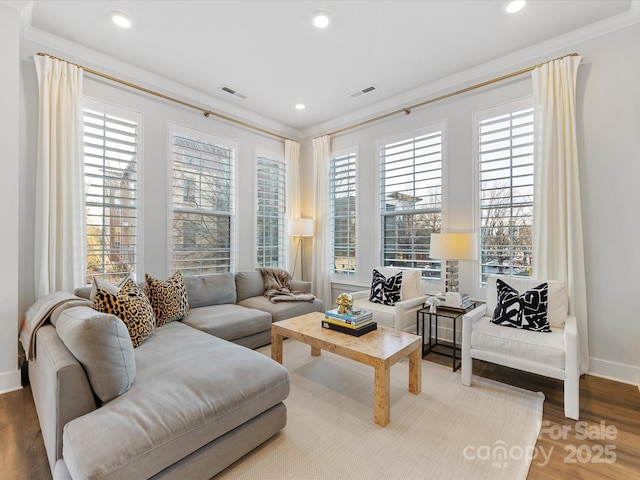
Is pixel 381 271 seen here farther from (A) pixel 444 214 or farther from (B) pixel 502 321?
(B) pixel 502 321

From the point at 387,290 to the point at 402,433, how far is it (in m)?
1.75

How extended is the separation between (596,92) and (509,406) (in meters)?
2.80

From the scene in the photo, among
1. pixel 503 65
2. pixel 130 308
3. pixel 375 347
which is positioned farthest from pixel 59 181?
pixel 503 65

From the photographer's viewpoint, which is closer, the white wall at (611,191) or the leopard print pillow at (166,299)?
the white wall at (611,191)

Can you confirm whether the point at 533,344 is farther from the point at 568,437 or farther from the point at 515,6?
the point at 515,6

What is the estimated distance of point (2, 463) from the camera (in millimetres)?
1604

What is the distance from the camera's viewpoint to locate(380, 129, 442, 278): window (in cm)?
374

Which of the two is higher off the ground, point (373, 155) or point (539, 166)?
point (373, 155)

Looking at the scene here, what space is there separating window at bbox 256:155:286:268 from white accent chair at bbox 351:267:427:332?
171cm

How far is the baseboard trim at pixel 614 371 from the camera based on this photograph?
8.34ft

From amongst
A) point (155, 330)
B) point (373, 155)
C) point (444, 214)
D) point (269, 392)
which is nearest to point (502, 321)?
point (444, 214)

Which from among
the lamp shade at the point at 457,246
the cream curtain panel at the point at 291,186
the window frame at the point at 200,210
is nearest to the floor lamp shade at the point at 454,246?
the lamp shade at the point at 457,246

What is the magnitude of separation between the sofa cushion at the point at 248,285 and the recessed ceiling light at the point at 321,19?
290 centimetres

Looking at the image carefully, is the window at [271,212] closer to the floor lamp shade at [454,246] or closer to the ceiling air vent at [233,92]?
the ceiling air vent at [233,92]
